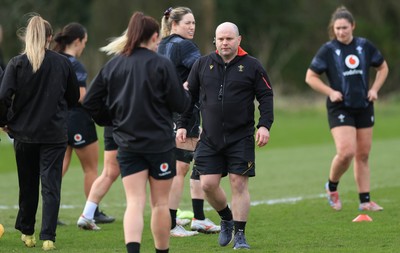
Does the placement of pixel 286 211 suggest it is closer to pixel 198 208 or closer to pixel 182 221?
pixel 182 221

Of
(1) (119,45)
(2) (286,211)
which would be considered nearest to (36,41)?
(1) (119,45)

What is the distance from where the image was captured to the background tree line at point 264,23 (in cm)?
4469

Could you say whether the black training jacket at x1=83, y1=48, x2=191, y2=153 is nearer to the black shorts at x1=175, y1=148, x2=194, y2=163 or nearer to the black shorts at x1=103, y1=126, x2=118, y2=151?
the black shorts at x1=175, y1=148, x2=194, y2=163

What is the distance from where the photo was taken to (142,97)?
7.64 m

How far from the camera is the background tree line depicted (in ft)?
147

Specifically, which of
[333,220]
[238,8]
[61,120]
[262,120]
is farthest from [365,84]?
[238,8]

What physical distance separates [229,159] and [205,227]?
61.2 inches

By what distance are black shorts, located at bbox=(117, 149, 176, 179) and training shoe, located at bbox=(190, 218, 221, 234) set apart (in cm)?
277

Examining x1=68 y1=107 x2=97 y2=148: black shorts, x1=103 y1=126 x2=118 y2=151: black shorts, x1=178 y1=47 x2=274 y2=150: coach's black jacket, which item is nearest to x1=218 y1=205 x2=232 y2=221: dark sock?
x1=178 y1=47 x2=274 y2=150: coach's black jacket

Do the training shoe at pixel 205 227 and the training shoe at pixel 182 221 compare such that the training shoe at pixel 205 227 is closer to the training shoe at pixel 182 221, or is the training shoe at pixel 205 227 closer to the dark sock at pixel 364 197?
the training shoe at pixel 182 221

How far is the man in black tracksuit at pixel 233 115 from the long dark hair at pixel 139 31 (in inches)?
53.1

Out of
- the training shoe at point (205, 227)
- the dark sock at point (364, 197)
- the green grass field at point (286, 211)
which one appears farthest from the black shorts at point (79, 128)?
the dark sock at point (364, 197)

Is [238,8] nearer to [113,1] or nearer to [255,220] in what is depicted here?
[113,1]

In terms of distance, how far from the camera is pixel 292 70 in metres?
58.6
